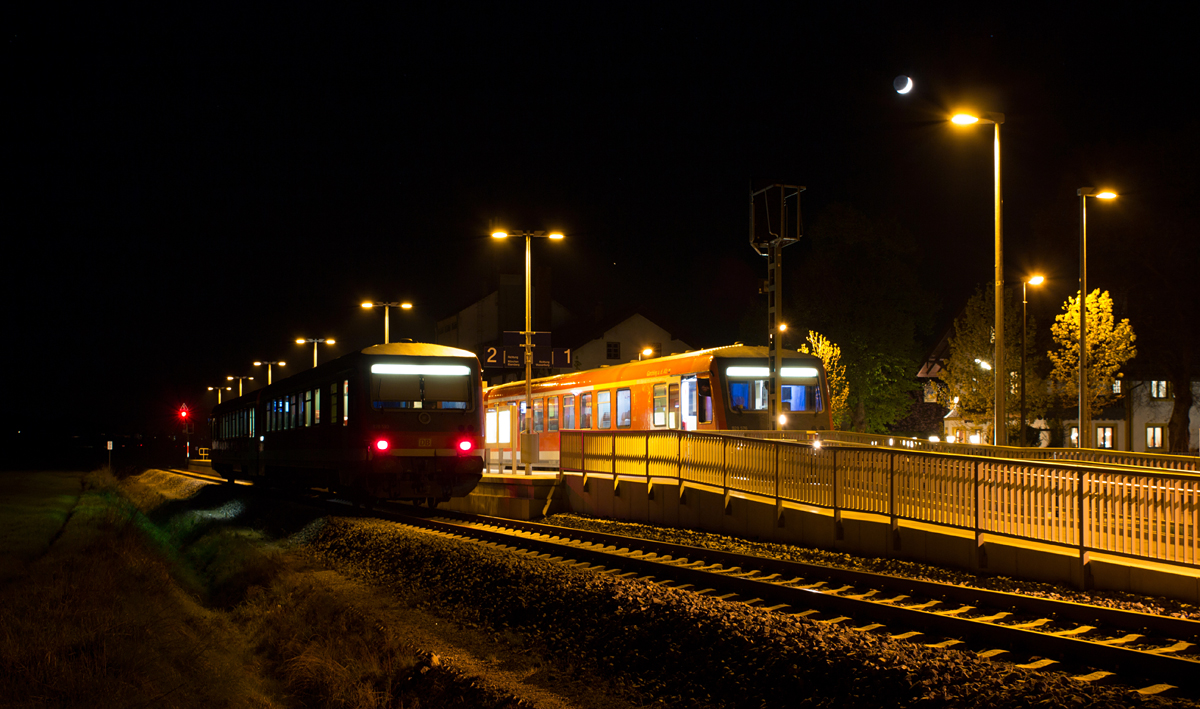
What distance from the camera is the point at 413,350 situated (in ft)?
73.9

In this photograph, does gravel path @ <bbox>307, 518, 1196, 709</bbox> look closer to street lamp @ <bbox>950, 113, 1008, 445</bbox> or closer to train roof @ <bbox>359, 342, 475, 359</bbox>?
train roof @ <bbox>359, 342, 475, 359</bbox>

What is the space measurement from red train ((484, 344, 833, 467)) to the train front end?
4358 mm

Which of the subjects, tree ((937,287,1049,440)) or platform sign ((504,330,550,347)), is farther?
tree ((937,287,1049,440))

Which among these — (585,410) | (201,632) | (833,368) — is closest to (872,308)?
(833,368)

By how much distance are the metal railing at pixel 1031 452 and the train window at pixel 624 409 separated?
5.24 metres

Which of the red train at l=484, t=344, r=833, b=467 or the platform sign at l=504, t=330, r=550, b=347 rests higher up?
the platform sign at l=504, t=330, r=550, b=347

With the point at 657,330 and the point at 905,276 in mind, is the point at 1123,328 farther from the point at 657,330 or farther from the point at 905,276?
the point at 657,330

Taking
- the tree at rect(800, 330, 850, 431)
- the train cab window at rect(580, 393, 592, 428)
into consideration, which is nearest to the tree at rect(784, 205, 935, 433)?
the tree at rect(800, 330, 850, 431)

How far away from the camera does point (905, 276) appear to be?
207 feet

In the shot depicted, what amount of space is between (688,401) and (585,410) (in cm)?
567

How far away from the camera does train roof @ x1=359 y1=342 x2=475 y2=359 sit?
22062 mm

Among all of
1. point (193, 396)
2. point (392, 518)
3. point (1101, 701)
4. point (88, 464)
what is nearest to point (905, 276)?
point (392, 518)

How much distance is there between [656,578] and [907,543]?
12.0 ft

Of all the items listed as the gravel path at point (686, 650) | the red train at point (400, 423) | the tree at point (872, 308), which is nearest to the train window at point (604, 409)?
the red train at point (400, 423)
